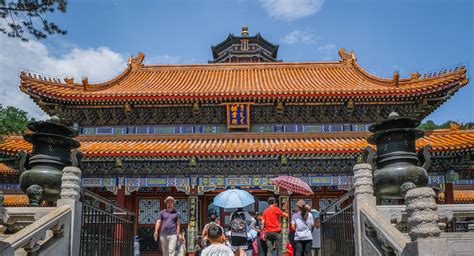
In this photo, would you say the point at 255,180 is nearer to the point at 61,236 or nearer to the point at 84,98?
the point at 84,98

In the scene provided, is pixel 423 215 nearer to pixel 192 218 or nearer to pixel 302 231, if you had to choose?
pixel 302 231

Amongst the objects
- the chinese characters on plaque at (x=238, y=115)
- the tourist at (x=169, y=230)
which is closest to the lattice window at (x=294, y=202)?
the chinese characters on plaque at (x=238, y=115)

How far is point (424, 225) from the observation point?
4207 millimetres

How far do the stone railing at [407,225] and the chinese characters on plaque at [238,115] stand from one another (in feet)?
31.8

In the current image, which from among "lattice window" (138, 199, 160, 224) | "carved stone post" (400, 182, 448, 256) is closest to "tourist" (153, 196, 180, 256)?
"carved stone post" (400, 182, 448, 256)

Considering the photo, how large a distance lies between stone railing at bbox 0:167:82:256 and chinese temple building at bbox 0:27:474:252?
7.53 meters

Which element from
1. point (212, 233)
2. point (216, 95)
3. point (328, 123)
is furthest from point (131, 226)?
point (328, 123)

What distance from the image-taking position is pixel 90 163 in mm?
14625

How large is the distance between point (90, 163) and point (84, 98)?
243cm

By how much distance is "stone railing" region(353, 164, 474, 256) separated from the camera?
165 inches

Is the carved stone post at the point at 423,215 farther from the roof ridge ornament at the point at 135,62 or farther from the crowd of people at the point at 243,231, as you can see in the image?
the roof ridge ornament at the point at 135,62

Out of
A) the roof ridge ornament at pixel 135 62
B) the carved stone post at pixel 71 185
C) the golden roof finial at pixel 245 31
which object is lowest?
the carved stone post at pixel 71 185

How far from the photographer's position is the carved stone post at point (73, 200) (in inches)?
241

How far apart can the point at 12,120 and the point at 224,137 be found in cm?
3320
